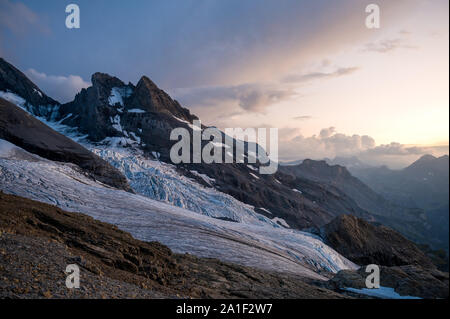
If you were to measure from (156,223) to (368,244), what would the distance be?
38.7 metres

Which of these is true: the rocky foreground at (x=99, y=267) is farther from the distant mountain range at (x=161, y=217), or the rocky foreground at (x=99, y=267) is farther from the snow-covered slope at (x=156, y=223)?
the snow-covered slope at (x=156, y=223)

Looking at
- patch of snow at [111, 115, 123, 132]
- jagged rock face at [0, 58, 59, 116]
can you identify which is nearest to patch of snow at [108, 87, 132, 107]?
patch of snow at [111, 115, 123, 132]

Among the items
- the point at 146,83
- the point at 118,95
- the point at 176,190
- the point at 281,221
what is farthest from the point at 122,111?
the point at 281,221

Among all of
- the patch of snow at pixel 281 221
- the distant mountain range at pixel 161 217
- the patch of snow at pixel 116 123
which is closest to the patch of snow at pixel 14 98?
the distant mountain range at pixel 161 217

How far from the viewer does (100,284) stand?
434 inches

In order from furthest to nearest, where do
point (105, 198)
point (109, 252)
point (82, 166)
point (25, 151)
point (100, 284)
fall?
point (82, 166)
point (25, 151)
point (105, 198)
point (109, 252)
point (100, 284)

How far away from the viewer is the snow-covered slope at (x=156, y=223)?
84.5 ft

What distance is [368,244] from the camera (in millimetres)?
48594

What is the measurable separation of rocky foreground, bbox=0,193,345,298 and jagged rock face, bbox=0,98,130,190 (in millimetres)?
23357

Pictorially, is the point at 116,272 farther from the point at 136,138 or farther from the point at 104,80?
the point at 104,80

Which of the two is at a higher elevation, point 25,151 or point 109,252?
point 25,151

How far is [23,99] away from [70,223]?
12612cm
